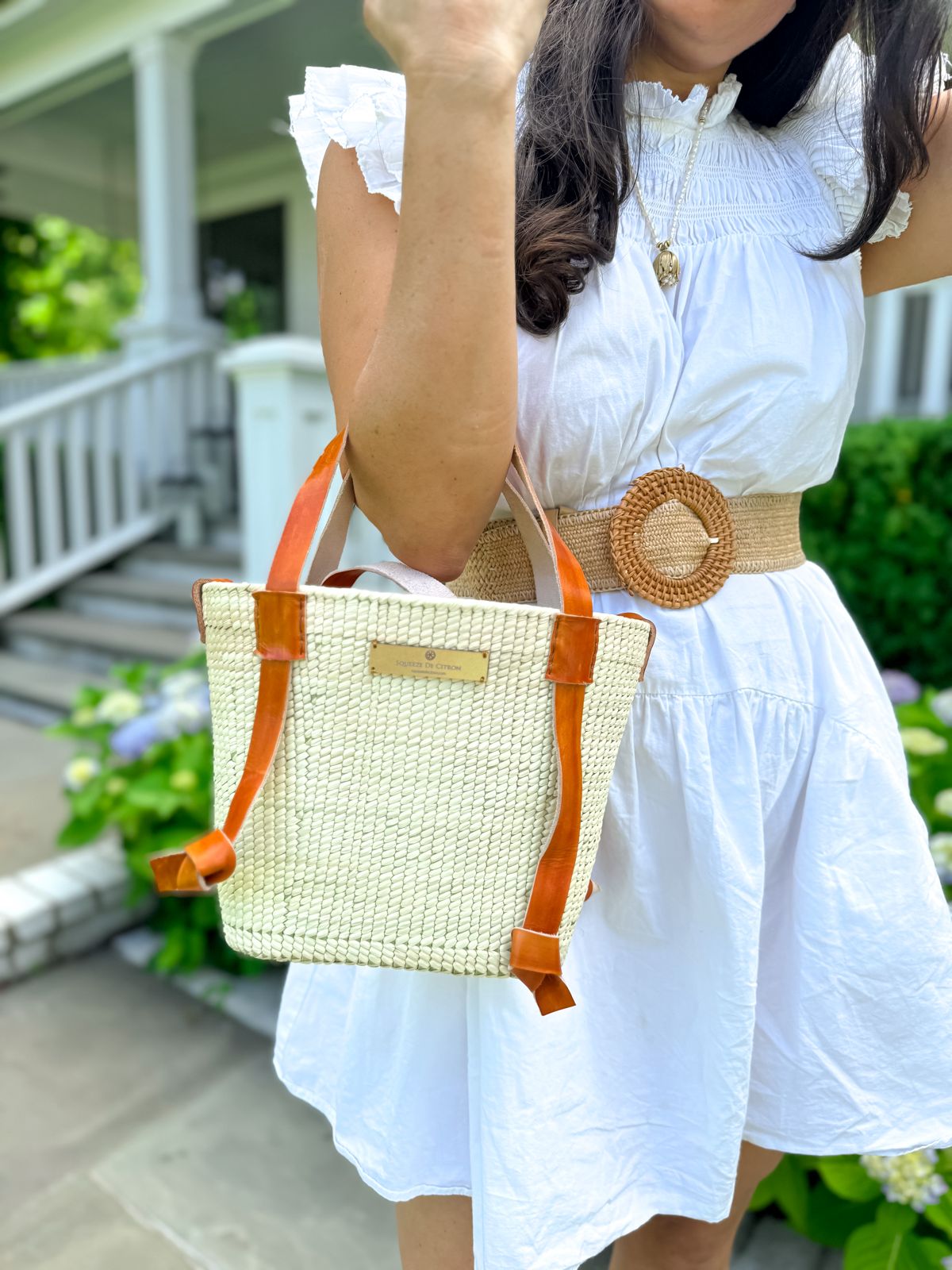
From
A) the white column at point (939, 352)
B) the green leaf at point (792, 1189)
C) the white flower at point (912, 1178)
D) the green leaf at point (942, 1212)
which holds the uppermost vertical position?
the white column at point (939, 352)

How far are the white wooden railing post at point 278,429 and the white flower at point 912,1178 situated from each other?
233 cm

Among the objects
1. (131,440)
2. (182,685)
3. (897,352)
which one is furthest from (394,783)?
(131,440)

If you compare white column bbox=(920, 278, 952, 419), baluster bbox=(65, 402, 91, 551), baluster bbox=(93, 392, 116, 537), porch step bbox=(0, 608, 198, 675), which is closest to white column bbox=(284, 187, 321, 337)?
baluster bbox=(93, 392, 116, 537)

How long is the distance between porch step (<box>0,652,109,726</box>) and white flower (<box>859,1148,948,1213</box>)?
387 cm

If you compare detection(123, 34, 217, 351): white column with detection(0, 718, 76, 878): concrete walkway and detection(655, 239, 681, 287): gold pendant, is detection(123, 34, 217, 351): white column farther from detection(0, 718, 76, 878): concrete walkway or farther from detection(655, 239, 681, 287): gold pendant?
detection(655, 239, 681, 287): gold pendant

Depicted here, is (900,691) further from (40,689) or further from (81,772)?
(40,689)

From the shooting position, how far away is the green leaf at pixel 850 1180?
4.88 ft

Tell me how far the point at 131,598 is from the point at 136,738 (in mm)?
3291

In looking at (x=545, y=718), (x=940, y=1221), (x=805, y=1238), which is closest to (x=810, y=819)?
(x=545, y=718)

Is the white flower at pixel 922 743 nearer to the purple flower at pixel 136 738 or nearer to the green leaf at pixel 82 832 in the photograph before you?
the purple flower at pixel 136 738

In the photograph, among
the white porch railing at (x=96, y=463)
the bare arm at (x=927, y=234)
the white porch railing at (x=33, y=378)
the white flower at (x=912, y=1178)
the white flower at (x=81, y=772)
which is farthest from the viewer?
the white porch railing at (x=33, y=378)

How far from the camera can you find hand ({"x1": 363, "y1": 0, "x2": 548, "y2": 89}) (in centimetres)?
62

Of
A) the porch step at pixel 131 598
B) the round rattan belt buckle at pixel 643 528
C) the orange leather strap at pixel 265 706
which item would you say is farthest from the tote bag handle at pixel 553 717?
the porch step at pixel 131 598

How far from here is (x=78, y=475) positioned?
18.4 feet
